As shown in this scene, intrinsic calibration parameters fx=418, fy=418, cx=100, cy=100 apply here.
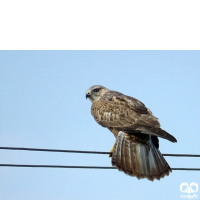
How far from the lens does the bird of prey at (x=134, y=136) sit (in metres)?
9.12

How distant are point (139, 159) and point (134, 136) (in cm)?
62

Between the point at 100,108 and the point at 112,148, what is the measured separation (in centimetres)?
130

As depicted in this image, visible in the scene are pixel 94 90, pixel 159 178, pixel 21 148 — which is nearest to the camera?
pixel 21 148

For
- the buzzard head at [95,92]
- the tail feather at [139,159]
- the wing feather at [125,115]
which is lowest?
the tail feather at [139,159]

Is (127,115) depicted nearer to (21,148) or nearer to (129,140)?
(129,140)

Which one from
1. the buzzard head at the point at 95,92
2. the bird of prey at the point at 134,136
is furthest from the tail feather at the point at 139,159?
the buzzard head at the point at 95,92

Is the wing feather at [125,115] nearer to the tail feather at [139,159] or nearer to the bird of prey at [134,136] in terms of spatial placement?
the bird of prey at [134,136]

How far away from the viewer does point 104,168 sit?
26.6 ft

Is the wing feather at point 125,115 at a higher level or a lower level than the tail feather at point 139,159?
higher

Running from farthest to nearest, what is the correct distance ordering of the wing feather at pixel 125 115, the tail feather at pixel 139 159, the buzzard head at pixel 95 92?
the buzzard head at pixel 95 92 → the wing feather at pixel 125 115 → the tail feather at pixel 139 159

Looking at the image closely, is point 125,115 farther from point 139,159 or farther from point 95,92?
point 95,92

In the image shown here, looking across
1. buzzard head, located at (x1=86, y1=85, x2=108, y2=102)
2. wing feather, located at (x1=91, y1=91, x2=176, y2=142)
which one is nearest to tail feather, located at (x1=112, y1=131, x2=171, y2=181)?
wing feather, located at (x1=91, y1=91, x2=176, y2=142)

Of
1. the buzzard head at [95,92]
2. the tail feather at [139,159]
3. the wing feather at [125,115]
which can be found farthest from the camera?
the buzzard head at [95,92]
